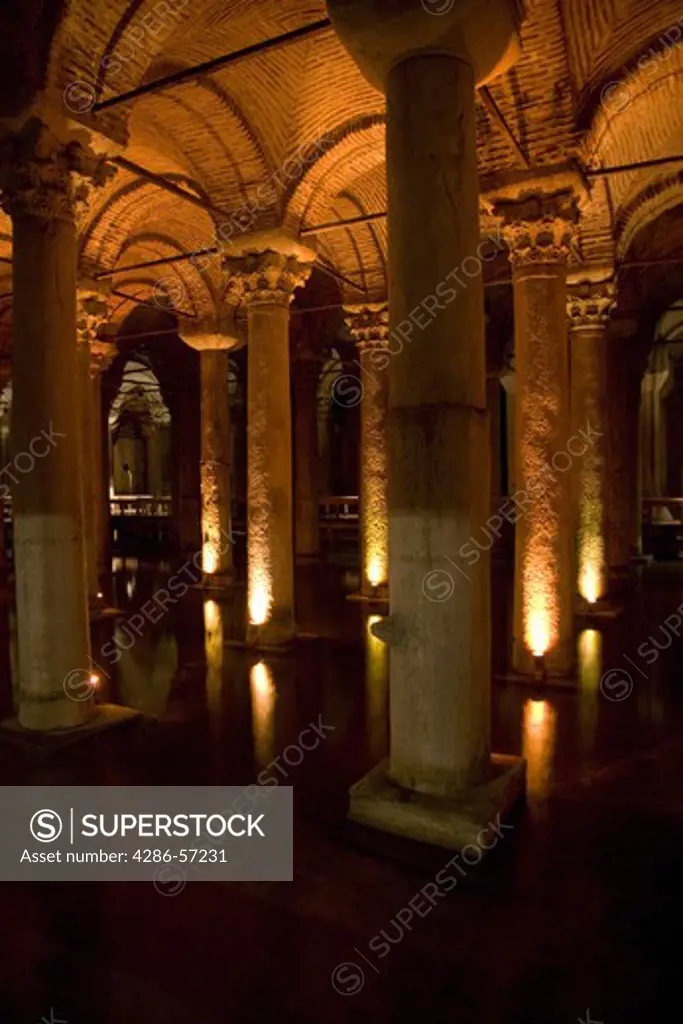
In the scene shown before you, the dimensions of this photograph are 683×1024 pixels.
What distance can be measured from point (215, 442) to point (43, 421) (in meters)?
7.40

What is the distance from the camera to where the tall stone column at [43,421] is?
5.18m

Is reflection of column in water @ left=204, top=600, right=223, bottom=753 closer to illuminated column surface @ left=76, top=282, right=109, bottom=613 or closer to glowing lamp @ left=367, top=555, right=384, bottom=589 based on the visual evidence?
illuminated column surface @ left=76, top=282, right=109, bottom=613

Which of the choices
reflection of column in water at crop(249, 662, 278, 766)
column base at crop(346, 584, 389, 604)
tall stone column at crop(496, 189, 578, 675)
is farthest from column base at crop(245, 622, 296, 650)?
column base at crop(346, 584, 389, 604)

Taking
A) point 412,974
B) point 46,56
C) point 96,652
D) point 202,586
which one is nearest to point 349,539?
point 202,586

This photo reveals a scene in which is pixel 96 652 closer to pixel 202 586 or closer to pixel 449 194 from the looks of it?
pixel 202 586

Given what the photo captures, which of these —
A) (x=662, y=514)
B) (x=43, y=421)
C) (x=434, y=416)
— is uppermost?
(x=43, y=421)

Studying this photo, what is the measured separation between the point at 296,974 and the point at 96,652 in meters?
6.11

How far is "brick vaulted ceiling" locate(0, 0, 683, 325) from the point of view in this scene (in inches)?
213

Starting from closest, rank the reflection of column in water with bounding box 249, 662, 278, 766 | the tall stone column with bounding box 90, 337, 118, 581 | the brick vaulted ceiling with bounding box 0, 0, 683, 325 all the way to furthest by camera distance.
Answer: the reflection of column in water with bounding box 249, 662, 278, 766 → the brick vaulted ceiling with bounding box 0, 0, 683, 325 → the tall stone column with bounding box 90, 337, 118, 581

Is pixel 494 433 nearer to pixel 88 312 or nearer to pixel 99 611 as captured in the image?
pixel 88 312

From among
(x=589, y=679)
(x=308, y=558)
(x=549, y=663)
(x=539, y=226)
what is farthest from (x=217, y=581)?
(x=539, y=226)

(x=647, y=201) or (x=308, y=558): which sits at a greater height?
(x=647, y=201)

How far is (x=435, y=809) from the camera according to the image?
3.69 m

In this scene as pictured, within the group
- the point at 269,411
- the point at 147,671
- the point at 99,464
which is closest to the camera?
the point at 147,671
